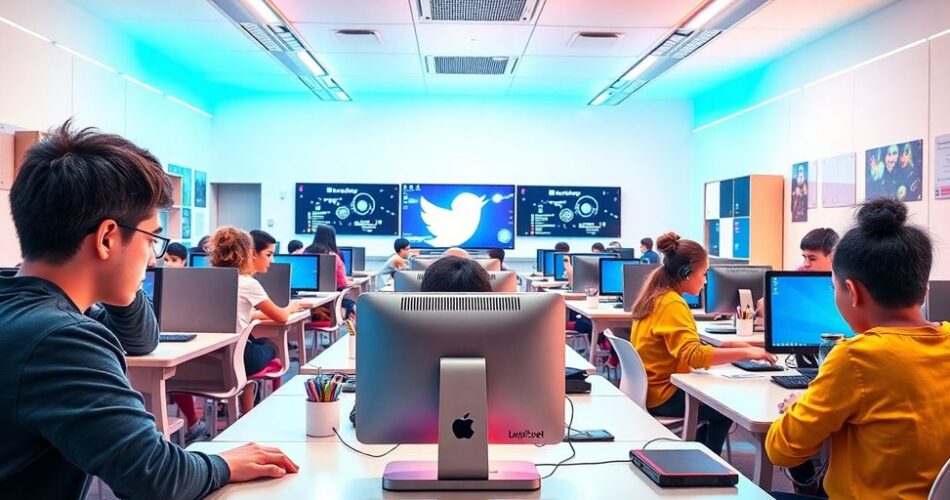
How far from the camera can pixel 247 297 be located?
4.36 metres

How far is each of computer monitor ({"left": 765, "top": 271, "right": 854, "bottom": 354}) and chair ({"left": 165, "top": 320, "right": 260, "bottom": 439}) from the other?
8.36 ft

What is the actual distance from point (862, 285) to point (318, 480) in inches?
54.5

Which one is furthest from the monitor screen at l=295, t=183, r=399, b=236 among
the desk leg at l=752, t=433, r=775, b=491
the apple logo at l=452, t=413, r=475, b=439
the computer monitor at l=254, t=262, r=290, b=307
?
the apple logo at l=452, t=413, r=475, b=439

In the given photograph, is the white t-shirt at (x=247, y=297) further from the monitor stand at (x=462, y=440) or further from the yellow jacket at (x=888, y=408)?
the yellow jacket at (x=888, y=408)

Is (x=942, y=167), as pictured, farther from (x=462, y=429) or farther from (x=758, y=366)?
(x=462, y=429)

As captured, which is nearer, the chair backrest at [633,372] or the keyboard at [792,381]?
the keyboard at [792,381]

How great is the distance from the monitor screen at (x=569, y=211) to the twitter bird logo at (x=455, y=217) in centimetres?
71

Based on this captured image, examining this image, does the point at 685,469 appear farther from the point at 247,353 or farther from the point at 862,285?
the point at 247,353

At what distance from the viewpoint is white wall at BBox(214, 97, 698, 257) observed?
37.6 feet

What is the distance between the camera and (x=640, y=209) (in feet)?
38.3

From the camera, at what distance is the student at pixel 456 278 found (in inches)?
89.8

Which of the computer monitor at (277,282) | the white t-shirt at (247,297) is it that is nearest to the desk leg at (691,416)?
the white t-shirt at (247,297)

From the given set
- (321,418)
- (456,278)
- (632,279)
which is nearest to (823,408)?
(456,278)

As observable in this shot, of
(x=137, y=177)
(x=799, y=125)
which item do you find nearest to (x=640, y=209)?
(x=799, y=125)
